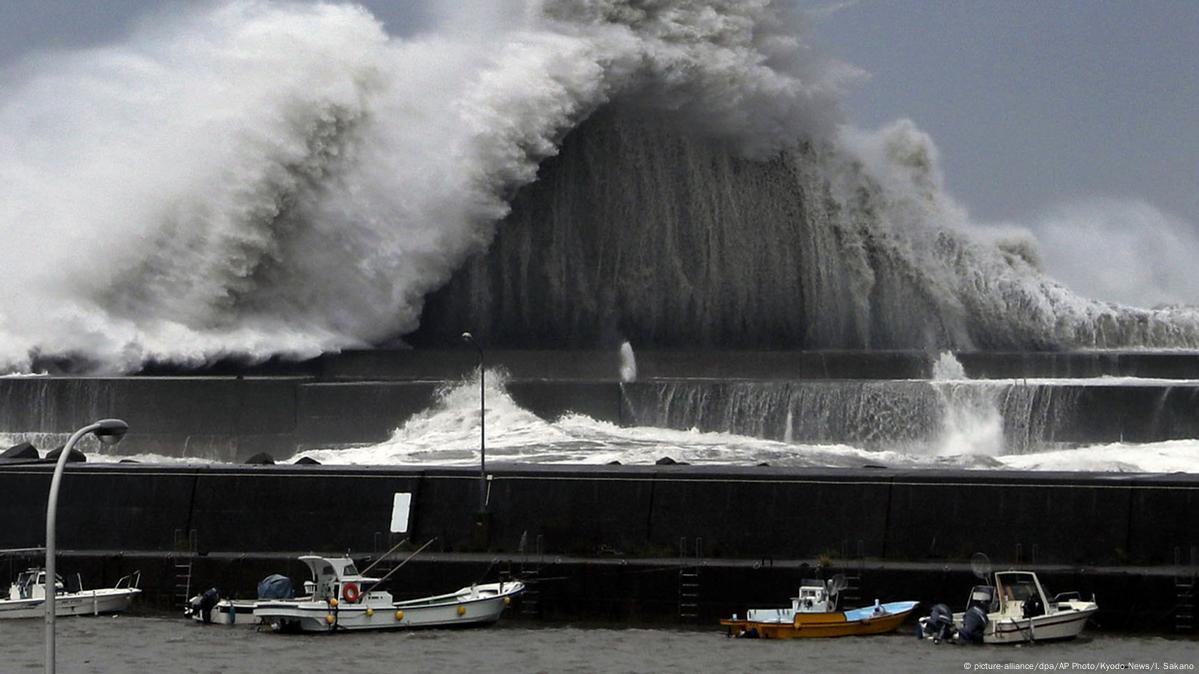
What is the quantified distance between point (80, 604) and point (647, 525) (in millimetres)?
6758

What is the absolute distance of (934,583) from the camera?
24344mm

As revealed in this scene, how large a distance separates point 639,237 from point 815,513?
72.0ft

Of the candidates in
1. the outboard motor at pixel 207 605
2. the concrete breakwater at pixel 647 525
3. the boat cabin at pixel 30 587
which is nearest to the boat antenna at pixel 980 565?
the concrete breakwater at pixel 647 525

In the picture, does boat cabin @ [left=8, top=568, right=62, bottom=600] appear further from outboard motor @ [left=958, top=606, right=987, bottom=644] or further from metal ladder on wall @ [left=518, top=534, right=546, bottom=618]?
outboard motor @ [left=958, top=606, right=987, bottom=644]

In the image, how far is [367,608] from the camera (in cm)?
2452

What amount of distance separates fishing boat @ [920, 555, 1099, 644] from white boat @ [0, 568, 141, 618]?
951cm

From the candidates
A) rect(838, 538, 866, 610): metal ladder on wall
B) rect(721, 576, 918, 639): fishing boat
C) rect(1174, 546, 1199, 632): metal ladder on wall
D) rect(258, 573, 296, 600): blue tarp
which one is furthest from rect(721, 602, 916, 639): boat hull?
rect(258, 573, 296, 600): blue tarp

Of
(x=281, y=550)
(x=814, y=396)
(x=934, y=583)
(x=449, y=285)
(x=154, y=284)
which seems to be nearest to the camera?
(x=934, y=583)

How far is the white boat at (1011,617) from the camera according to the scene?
900 inches

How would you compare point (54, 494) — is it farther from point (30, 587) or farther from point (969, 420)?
point (969, 420)

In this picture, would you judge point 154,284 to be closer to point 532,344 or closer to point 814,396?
point 532,344

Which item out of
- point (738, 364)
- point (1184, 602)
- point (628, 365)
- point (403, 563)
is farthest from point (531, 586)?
point (738, 364)

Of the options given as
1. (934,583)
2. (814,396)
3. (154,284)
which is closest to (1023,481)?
(934,583)

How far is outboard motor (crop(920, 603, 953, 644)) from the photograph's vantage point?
23.1 meters
